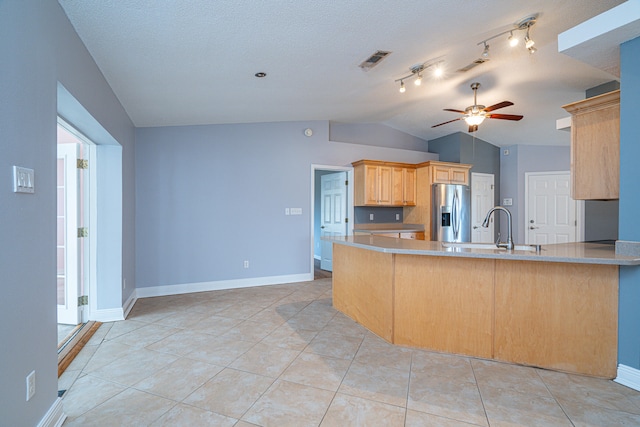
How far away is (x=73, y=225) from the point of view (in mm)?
3297

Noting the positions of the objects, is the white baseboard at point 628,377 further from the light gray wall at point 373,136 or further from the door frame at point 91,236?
the light gray wall at point 373,136

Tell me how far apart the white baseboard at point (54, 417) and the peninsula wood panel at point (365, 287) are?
2306 mm

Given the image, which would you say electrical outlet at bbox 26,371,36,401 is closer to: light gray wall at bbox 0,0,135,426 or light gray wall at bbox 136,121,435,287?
light gray wall at bbox 0,0,135,426

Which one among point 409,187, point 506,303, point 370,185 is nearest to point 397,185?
point 409,187

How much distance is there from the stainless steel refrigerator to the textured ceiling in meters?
1.64

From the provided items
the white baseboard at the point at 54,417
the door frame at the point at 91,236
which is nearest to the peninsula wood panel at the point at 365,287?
the white baseboard at the point at 54,417

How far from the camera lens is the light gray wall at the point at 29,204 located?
135 cm

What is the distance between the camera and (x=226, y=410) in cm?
188

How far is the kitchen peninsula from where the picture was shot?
2248 millimetres

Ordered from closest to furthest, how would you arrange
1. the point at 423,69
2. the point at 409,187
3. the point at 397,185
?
the point at 423,69 → the point at 397,185 → the point at 409,187

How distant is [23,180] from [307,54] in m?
2.39

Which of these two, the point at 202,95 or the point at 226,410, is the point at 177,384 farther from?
the point at 202,95

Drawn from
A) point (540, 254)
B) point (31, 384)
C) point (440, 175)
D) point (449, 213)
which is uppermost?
point (440, 175)

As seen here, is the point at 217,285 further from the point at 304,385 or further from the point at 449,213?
the point at 449,213
